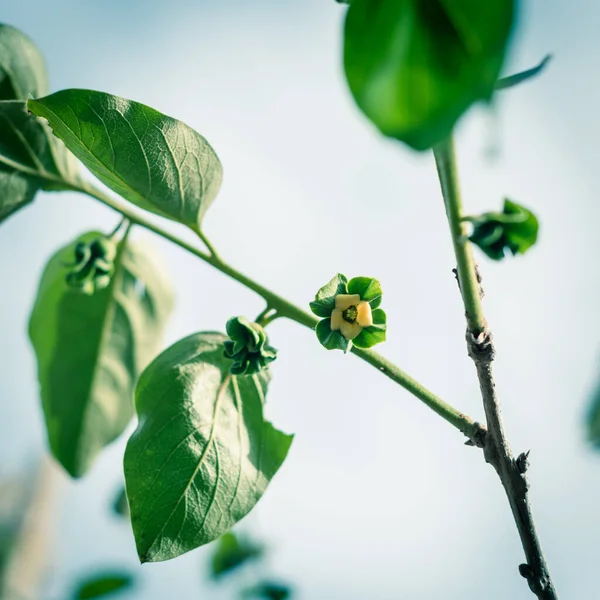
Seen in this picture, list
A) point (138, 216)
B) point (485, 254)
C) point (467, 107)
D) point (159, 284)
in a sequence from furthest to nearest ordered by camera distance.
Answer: point (159, 284) → point (138, 216) → point (485, 254) → point (467, 107)

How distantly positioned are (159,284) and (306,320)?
35 centimetres

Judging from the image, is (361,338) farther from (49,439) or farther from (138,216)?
(49,439)

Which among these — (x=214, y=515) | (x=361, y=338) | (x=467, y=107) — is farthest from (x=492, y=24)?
(x=214, y=515)

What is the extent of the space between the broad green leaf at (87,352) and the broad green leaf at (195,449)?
0.72ft

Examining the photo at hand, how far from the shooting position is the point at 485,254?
0.34 m

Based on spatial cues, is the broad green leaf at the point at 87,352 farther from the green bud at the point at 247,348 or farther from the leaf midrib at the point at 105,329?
the green bud at the point at 247,348

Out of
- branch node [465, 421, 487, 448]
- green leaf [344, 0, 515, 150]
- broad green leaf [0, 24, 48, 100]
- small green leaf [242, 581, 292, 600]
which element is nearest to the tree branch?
branch node [465, 421, 487, 448]

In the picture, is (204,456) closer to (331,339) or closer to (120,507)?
(331,339)

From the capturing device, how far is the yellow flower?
1.43 ft

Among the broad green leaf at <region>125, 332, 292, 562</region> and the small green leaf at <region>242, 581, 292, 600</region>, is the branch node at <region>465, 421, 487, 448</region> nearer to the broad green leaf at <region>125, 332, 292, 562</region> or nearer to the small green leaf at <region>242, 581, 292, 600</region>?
the broad green leaf at <region>125, 332, 292, 562</region>

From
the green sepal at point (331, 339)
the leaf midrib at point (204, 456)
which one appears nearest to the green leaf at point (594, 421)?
the green sepal at point (331, 339)

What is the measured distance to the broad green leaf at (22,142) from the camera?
564 mm

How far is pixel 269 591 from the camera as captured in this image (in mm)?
840

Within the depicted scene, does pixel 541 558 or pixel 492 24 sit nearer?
pixel 492 24
